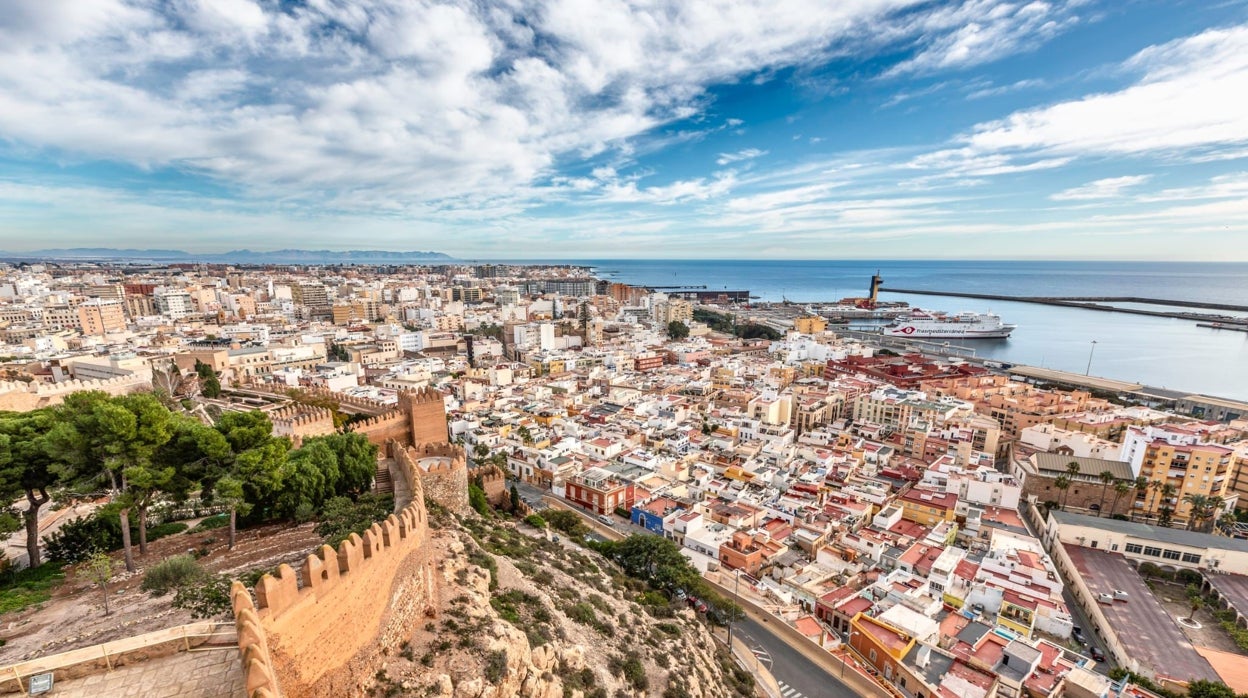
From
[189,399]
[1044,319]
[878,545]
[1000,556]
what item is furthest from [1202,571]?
[1044,319]

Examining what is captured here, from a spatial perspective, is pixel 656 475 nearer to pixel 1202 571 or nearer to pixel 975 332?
pixel 1202 571

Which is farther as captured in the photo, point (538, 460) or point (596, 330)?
point (596, 330)

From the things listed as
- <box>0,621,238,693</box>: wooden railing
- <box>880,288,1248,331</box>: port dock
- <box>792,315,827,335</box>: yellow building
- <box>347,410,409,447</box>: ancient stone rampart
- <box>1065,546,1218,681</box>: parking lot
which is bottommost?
<box>1065,546,1218,681</box>: parking lot

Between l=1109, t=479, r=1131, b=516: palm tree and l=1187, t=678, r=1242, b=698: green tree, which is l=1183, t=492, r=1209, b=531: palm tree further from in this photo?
l=1187, t=678, r=1242, b=698: green tree

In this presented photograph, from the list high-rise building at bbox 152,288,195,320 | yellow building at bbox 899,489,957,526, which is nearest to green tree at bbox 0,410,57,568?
yellow building at bbox 899,489,957,526

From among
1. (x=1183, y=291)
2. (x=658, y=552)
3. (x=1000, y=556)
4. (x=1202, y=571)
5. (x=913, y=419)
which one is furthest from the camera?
(x=1183, y=291)

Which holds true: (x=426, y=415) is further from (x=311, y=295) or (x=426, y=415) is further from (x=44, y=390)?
(x=311, y=295)
